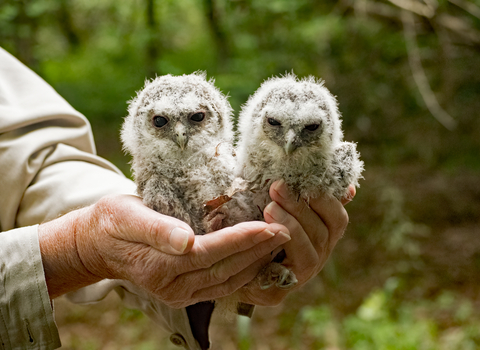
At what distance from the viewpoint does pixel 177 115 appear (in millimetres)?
2016

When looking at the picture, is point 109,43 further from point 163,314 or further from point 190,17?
point 163,314

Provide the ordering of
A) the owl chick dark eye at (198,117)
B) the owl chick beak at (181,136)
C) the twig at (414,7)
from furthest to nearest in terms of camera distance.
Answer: the twig at (414,7), the owl chick dark eye at (198,117), the owl chick beak at (181,136)

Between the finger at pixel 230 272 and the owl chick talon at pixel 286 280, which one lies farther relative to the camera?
the owl chick talon at pixel 286 280

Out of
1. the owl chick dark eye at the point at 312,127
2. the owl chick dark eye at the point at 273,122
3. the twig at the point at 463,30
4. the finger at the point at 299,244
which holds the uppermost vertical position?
the twig at the point at 463,30

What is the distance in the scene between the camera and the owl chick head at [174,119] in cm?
202

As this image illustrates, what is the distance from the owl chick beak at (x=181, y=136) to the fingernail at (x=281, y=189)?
489 millimetres

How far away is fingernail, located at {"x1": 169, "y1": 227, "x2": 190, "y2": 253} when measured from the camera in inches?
68.1

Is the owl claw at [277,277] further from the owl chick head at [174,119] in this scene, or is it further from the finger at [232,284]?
the owl chick head at [174,119]

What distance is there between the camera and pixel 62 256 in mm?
2143

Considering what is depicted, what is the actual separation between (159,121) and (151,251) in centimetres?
64

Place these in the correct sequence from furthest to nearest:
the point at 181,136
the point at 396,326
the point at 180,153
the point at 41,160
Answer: the point at 396,326, the point at 41,160, the point at 180,153, the point at 181,136

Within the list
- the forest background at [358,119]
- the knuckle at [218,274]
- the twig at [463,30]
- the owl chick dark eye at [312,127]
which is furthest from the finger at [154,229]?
the twig at [463,30]

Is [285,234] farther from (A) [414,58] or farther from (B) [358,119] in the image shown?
(B) [358,119]

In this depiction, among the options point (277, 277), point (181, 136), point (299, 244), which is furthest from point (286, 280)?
point (181, 136)
